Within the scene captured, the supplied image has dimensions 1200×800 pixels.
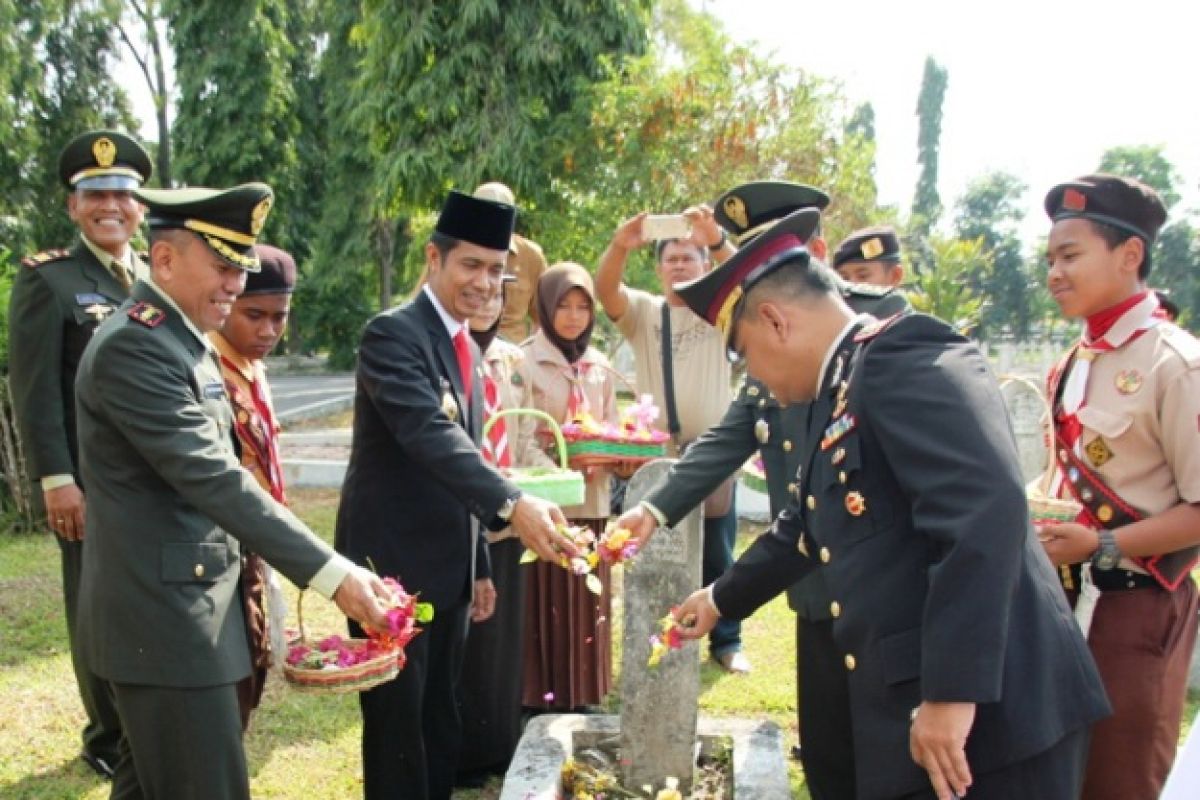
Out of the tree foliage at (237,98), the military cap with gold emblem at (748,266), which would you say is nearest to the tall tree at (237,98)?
the tree foliage at (237,98)

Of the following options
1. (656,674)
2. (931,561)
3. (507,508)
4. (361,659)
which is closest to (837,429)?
(931,561)

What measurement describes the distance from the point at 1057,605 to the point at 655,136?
32.9ft

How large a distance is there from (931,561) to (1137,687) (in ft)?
4.53

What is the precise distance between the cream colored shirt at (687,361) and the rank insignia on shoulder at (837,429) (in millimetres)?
3372

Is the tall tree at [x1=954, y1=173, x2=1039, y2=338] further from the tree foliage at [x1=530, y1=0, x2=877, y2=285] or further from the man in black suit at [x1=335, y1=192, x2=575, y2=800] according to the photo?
the man in black suit at [x1=335, y1=192, x2=575, y2=800]

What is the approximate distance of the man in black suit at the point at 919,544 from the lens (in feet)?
6.45

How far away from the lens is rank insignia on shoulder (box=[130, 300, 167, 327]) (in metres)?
2.67

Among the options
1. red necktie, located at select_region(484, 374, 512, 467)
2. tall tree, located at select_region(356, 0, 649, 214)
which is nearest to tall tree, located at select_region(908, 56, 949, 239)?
tall tree, located at select_region(356, 0, 649, 214)

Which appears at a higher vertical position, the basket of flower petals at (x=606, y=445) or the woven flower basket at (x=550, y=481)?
the basket of flower petals at (x=606, y=445)

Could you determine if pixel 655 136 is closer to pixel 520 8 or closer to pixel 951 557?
pixel 520 8

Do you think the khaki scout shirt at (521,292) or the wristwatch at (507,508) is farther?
the khaki scout shirt at (521,292)

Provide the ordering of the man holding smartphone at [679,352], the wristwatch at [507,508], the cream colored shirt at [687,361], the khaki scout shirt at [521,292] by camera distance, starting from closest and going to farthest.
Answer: the wristwatch at [507,508], the man holding smartphone at [679,352], the cream colored shirt at [687,361], the khaki scout shirt at [521,292]

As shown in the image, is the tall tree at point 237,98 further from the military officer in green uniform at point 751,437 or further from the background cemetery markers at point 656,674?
the military officer in green uniform at point 751,437

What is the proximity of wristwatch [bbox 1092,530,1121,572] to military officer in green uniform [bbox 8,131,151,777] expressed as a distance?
3.83 m
